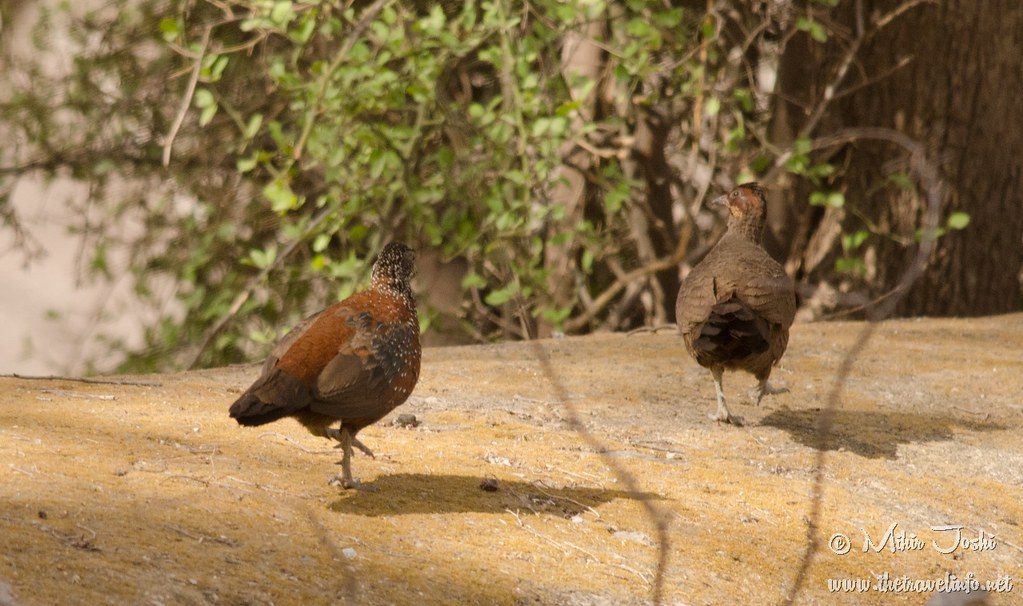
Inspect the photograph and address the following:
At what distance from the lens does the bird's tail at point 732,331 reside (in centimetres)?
516

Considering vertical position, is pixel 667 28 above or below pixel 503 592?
above

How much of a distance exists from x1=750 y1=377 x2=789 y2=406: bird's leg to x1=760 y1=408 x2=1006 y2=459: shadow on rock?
0.10m

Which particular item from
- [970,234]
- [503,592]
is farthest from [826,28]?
[503,592]

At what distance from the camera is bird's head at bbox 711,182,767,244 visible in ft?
20.5

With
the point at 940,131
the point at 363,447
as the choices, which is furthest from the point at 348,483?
the point at 940,131

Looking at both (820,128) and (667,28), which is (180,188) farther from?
(820,128)

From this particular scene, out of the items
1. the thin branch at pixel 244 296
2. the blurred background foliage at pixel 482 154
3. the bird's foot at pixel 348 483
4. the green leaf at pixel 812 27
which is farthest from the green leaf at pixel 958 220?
the bird's foot at pixel 348 483

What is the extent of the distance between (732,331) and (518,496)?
49.4 inches

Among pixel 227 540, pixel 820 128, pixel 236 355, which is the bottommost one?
pixel 236 355

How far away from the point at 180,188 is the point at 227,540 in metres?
6.82

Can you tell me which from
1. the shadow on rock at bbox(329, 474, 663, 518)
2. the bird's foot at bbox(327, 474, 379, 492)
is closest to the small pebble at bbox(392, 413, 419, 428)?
the shadow on rock at bbox(329, 474, 663, 518)

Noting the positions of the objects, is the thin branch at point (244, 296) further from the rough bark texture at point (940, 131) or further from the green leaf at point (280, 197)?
the rough bark texture at point (940, 131)

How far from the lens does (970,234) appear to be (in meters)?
9.78

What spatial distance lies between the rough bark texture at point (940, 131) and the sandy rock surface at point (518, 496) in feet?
10.7
